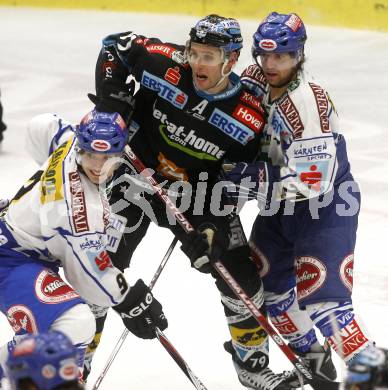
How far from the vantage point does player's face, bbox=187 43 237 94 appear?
155 inches

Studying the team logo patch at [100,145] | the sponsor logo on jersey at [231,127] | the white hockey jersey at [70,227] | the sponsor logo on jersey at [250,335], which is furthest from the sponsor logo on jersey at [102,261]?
the sponsor logo on jersey at [250,335]

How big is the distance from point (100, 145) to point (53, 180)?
22 cm

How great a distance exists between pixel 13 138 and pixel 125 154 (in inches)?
148

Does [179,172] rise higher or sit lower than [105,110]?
lower

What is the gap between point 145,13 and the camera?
36.6ft

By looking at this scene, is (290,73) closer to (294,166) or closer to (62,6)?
(294,166)

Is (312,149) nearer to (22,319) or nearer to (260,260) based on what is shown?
(260,260)

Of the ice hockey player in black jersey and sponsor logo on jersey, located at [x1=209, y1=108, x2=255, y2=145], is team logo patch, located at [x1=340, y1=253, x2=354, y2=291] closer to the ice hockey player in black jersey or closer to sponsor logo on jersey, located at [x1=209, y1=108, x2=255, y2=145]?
the ice hockey player in black jersey

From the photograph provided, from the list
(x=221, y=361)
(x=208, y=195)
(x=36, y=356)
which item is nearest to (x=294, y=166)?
A: (x=208, y=195)

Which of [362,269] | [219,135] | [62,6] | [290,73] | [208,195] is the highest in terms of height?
[290,73]

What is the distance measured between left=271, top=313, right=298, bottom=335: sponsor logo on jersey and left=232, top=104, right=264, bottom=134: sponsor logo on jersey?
84cm

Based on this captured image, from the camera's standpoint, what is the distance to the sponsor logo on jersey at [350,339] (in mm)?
3824

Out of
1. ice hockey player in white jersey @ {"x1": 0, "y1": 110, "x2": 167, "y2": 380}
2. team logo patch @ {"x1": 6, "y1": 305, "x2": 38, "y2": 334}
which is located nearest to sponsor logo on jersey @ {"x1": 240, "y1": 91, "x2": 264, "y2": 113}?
ice hockey player in white jersey @ {"x1": 0, "y1": 110, "x2": 167, "y2": 380}

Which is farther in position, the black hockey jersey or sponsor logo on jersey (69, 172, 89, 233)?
the black hockey jersey
